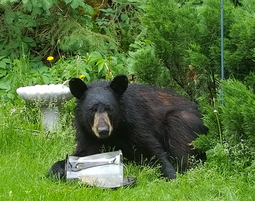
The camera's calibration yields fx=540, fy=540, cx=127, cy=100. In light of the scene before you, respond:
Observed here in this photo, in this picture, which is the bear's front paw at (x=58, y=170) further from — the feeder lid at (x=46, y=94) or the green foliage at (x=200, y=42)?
the green foliage at (x=200, y=42)

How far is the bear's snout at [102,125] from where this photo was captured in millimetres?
4929

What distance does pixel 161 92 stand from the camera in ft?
19.5

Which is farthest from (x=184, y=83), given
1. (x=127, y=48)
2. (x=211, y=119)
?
(x=127, y=48)

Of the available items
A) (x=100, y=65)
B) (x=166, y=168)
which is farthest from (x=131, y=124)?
(x=100, y=65)

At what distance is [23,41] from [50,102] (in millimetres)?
2662

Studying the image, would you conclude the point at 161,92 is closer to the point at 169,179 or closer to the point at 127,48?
the point at 169,179

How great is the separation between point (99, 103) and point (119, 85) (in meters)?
0.31

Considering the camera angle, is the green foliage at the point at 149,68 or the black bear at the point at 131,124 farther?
the green foliage at the point at 149,68

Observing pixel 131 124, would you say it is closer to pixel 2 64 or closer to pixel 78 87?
pixel 78 87

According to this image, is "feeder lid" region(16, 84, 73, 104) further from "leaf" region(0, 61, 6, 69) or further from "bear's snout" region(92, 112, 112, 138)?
"leaf" region(0, 61, 6, 69)

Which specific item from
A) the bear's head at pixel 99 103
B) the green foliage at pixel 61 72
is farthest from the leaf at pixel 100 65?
the bear's head at pixel 99 103

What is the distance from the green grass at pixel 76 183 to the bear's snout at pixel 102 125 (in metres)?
0.42

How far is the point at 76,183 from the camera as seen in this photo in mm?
4691

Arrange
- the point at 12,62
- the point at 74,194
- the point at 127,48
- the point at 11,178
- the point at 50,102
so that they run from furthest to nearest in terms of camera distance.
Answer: the point at 127,48, the point at 12,62, the point at 50,102, the point at 11,178, the point at 74,194
